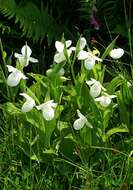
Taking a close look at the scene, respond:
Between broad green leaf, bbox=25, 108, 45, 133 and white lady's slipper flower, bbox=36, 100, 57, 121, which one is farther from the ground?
white lady's slipper flower, bbox=36, 100, 57, 121

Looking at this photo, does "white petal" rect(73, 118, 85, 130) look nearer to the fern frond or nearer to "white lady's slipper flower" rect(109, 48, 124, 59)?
"white lady's slipper flower" rect(109, 48, 124, 59)

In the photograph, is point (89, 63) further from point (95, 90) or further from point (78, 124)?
point (78, 124)

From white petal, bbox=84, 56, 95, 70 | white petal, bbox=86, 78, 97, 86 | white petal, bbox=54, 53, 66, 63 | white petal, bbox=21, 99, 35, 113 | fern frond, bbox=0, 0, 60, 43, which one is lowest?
white petal, bbox=21, 99, 35, 113

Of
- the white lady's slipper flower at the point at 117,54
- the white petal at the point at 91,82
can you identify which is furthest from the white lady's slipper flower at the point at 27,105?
the white lady's slipper flower at the point at 117,54

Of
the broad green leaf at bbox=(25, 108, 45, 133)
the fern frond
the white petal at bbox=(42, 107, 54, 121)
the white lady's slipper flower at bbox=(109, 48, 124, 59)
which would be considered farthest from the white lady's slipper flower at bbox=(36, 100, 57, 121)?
the fern frond

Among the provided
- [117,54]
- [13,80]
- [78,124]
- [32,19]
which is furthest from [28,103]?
[32,19]

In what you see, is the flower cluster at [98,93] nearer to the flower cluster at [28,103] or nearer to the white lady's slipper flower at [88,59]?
the white lady's slipper flower at [88,59]

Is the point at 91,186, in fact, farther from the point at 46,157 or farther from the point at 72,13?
the point at 72,13

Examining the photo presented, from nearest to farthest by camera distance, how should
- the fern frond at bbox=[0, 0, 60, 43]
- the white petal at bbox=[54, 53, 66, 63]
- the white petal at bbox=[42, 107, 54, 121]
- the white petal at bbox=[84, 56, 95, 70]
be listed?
1. the white petal at bbox=[42, 107, 54, 121]
2. the white petal at bbox=[84, 56, 95, 70]
3. the white petal at bbox=[54, 53, 66, 63]
4. the fern frond at bbox=[0, 0, 60, 43]

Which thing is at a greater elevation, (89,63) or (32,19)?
(32,19)
